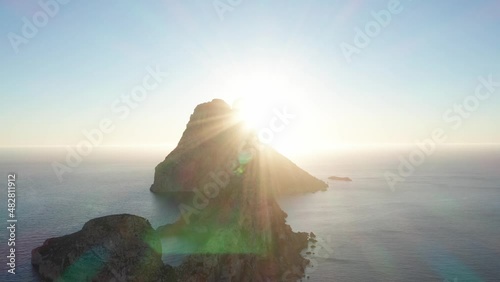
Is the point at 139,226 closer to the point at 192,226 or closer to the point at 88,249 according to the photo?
the point at 88,249

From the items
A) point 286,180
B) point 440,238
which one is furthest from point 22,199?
point 440,238

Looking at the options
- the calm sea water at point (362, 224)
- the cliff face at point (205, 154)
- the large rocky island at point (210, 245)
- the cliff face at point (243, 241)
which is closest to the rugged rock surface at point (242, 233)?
the cliff face at point (243, 241)

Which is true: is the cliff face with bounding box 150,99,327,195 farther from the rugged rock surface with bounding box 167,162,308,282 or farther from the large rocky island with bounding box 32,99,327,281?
the rugged rock surface with bounding box 167,162,308,282

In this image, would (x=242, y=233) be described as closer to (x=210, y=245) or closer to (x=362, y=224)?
(x=210, y=245)

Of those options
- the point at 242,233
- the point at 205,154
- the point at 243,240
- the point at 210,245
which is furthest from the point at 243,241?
the point at 205,154

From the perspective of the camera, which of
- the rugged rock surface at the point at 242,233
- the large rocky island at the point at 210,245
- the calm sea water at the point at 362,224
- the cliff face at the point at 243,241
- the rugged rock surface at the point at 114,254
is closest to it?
the rugged rock surface at the point at 114,254

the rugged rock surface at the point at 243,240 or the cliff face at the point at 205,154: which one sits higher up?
the cliff face at the point at 205,154

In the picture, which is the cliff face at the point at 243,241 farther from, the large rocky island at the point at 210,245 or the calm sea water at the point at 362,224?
the calm sea water at the point at 362,224

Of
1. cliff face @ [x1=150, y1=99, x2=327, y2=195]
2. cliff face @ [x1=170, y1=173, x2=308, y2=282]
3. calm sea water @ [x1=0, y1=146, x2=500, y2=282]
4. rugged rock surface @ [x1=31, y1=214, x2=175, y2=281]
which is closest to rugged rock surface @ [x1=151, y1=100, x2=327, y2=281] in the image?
cliff face @ [x1=170, y1=173, x2=308, y2=282]

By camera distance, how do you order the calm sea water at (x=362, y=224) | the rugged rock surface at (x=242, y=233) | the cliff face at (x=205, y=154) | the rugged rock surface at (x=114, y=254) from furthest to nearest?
the cliff face at (x=205, y=154) → the calm sea water at (x=362, y=224) → the rugged rock surface at (x=242, y=233) → the rugged rock surface at (x=114, y=254)
